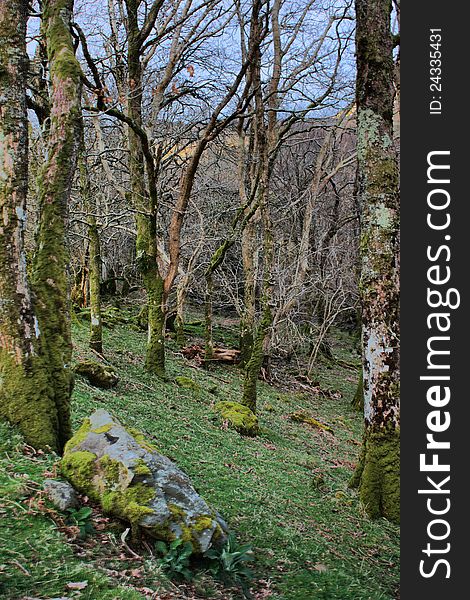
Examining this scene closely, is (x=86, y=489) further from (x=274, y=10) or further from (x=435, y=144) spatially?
(x=274, y=10)

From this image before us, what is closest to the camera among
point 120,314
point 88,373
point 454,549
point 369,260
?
point 454,549

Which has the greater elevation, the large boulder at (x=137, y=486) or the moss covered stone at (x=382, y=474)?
the large boulder at (x=137, y=486)

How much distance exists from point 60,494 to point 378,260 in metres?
4.15

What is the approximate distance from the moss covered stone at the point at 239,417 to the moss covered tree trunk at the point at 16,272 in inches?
202

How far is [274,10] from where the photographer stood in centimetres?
1477

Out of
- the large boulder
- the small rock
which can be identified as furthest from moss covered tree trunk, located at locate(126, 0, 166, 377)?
the small rock

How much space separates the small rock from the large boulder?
16 cm

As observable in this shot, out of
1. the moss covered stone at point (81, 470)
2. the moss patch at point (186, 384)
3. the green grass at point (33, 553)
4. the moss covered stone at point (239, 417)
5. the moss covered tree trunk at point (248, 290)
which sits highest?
the moss covered tree trunk at point (248, 290)

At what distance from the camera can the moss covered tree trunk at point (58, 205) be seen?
4828mm

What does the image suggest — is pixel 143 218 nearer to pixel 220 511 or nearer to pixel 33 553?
pixel 220 511

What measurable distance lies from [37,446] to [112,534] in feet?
4.15

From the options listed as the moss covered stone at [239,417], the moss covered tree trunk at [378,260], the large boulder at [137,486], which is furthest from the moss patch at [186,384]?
the large boulder at [137,486]

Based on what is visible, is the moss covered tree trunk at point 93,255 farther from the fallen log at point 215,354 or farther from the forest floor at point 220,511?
the fallen log at point 215,354

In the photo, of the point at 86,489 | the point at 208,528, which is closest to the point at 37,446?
the point at 86,489
